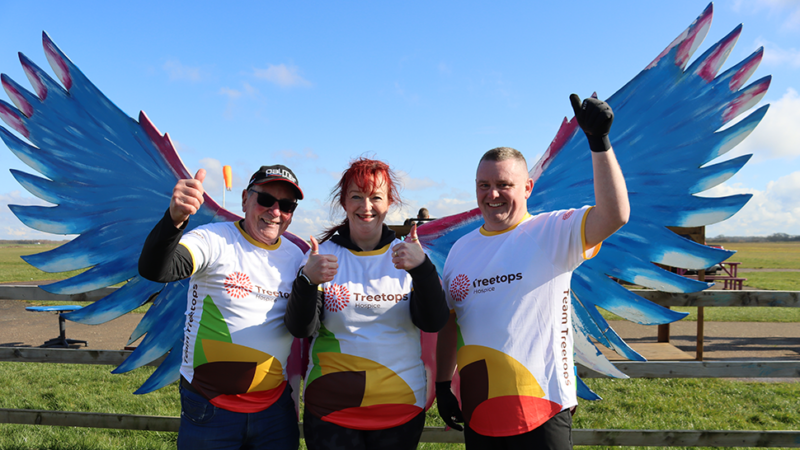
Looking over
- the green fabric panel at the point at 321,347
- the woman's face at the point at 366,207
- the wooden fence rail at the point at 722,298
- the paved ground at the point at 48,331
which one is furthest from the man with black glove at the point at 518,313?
the paved ground at the point at 48,331

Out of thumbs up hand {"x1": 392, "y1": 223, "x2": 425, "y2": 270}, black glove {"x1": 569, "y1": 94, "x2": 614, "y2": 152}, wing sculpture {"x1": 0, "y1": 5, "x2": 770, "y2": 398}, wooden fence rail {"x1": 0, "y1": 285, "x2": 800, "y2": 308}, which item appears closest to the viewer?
black glove {"x1": 569, "y1": 94, "x2": 614, "y2": 152}

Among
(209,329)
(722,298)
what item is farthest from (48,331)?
(722,298)

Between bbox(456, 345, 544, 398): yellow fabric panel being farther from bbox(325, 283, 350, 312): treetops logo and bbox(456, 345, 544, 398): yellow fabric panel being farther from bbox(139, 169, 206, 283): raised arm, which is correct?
bbox(139, 169, 206, 283): raised arm

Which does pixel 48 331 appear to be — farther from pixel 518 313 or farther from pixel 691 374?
pixel 691 374

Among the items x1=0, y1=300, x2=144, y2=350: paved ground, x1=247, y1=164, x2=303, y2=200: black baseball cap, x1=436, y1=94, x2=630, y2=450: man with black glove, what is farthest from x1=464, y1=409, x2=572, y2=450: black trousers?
x1=0, y1=300, x2=144, y2=350: paved ground

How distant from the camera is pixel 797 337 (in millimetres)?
7988

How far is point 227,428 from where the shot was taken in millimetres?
1965

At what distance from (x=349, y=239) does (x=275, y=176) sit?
469 millimetres

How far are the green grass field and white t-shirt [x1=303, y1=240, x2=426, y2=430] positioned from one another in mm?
1973

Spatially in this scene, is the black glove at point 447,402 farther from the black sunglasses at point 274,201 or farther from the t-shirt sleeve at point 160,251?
the t-shirt sleeve at point 160,251

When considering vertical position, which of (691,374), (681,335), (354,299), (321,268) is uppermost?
(321,268)

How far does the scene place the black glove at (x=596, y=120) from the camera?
1.59 meters

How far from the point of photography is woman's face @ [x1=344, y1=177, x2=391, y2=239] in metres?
2.00

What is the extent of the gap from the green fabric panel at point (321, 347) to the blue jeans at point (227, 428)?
0.28m
